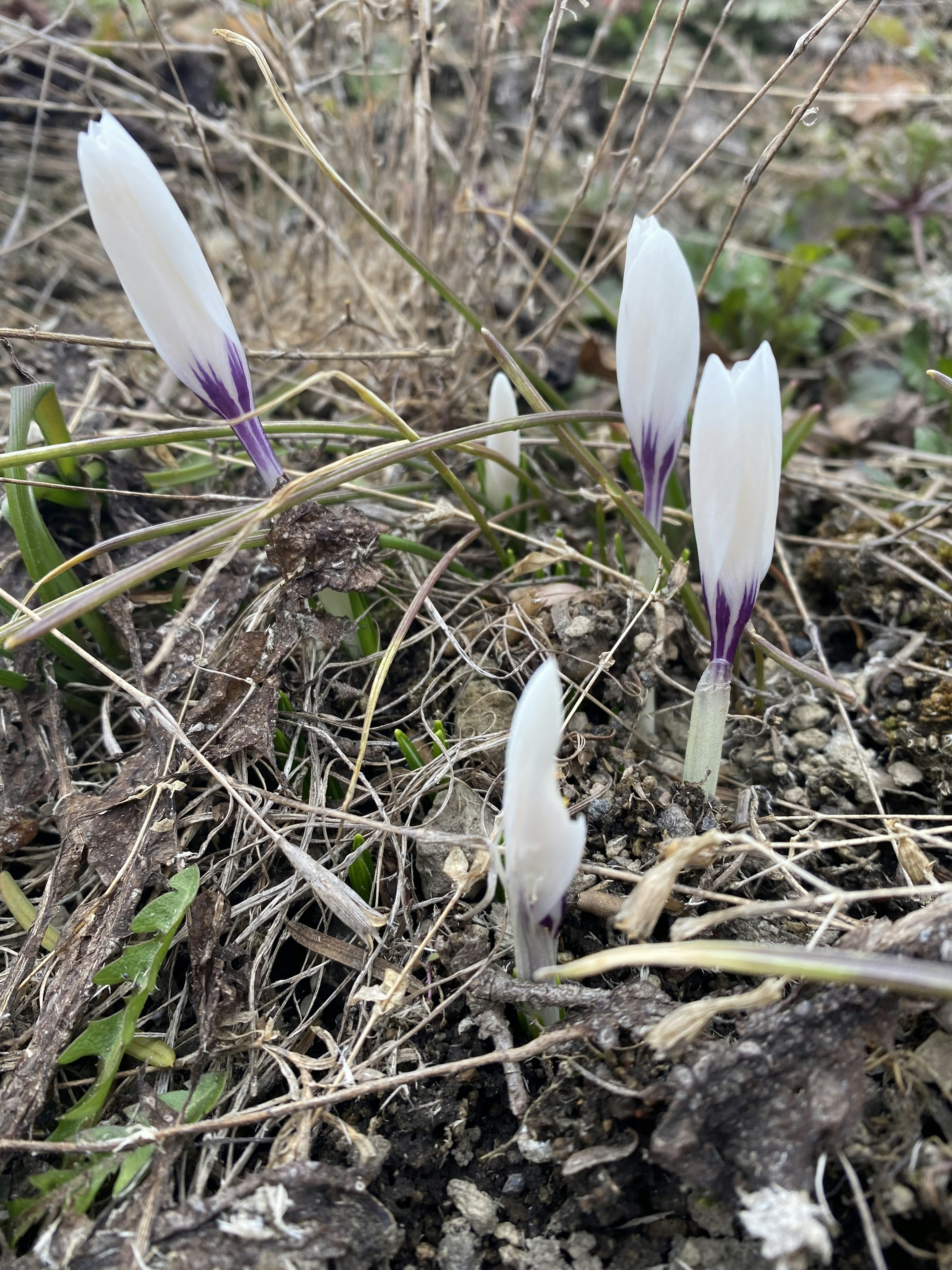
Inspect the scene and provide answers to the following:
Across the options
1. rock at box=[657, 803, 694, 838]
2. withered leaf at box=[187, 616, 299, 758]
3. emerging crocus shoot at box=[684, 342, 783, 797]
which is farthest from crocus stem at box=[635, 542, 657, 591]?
withered leaf at box=[187, 616, 299, 758]

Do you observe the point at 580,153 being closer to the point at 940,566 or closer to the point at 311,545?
the point at 940,566

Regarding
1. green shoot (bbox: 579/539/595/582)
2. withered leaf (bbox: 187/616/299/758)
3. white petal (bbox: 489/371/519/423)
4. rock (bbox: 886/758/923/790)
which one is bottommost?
withered leaf (bbox: 187/616/299/758)

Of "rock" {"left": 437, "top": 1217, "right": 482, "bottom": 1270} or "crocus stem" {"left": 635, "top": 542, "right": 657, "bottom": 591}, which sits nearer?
"rock" {"left": 437, "top": 1217, "right": 482, "bottom": 1270}

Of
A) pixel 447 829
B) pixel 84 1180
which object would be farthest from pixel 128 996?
pixel 447 829

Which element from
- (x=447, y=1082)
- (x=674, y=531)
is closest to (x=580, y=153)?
(x=674, y=531)

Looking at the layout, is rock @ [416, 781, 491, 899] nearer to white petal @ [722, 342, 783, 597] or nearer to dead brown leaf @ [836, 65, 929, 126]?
white petal @ [722, 342, 783, 597]
